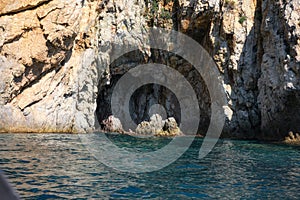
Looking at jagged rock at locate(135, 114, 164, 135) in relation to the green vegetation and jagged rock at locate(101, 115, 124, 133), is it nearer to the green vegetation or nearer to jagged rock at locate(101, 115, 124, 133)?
jagged rock at locate(101, 115, 124, 133)

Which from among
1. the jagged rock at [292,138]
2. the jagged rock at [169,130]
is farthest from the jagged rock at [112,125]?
the jagged rock at [292,138]

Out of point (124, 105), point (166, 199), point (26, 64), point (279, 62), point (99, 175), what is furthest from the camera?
point (124, 105)

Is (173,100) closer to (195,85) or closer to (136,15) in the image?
(195,85)

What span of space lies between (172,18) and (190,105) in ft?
27.1

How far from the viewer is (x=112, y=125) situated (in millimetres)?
30750

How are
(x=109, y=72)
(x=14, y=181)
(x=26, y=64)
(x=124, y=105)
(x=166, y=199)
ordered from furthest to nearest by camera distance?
1. (x=124, y=105)
2. (x=109, y=72)
3. (x=26, y=64)
4. (x=14, y=181)
5. (x=166, y=199)

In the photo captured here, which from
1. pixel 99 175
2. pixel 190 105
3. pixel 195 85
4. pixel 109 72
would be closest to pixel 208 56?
pixel 195 85

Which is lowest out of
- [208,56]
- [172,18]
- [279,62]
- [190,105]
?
[190,105]

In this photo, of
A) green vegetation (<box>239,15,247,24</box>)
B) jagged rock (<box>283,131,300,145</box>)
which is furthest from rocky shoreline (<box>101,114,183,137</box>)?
jagged rock (<box>283,131,300,145</box>)

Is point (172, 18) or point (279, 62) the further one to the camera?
point (172, 18)

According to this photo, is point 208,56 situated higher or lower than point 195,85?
higher

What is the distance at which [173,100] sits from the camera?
31828 millimetres

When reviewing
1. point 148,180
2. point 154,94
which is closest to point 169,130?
point 154,94

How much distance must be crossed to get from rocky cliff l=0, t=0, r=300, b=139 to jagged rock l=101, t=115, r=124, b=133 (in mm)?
4124
